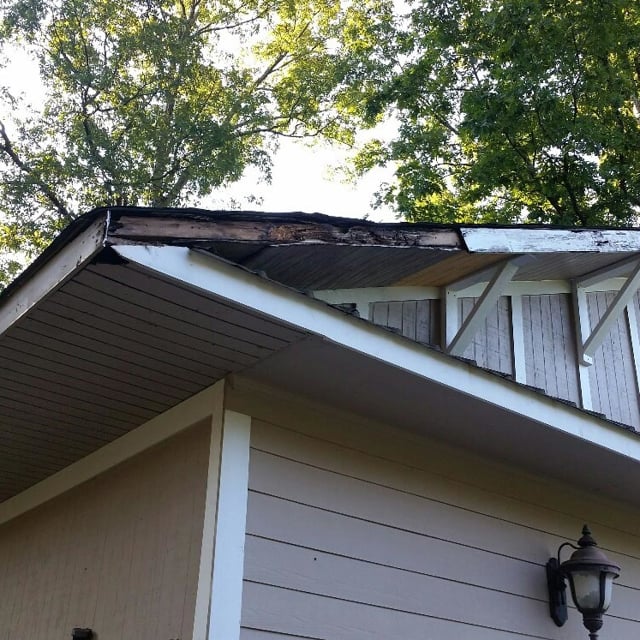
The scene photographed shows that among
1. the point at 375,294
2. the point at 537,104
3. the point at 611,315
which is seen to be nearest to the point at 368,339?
the point at 375,294

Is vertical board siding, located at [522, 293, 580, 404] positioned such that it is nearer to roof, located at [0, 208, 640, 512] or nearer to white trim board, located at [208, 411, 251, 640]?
roof, located at [0, 208, 640, 512]

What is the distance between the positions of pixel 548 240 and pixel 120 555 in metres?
2.47

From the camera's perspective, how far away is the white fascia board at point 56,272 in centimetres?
249

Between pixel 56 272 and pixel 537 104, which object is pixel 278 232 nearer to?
pixel 56 272

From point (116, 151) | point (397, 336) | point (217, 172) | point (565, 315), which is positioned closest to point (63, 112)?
point (116, 151)

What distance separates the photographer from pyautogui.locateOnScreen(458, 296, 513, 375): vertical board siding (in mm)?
4199

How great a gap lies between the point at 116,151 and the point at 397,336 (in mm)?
10561

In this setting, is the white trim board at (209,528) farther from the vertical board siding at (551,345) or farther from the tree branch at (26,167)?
the tree branch at (26,167)

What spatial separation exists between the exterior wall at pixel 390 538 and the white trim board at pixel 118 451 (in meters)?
0.27

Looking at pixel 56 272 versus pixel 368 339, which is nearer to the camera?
pixel 56 272

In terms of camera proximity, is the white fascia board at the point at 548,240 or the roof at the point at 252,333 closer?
the roof at the point at 252,333

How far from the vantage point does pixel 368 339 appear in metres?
3.19

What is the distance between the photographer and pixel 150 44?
13211mm

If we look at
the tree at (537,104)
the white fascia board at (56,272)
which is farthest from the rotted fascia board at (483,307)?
the tree at (537,104)
